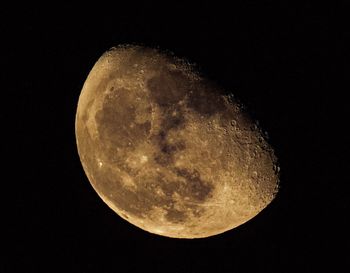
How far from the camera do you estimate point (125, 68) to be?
2590 mm

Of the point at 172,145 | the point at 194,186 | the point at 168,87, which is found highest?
the point at 168,87

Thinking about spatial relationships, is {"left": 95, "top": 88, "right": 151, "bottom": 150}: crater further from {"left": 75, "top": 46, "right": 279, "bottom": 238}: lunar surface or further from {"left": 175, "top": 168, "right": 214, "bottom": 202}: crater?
{"left": 175, "top": 168, "right": 214, "bottom": 202}: crater

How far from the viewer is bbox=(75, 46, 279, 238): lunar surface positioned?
7.80 feet

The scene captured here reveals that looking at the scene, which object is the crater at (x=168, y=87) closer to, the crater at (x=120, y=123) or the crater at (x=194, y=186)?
the crater at (x=120, y=123)

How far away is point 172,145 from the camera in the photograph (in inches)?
94.3

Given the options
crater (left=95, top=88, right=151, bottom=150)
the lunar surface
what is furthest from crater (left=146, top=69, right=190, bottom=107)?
crater (left=95, top=88, right=151, bottom=150)

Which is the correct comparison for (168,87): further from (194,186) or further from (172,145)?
(194,186)

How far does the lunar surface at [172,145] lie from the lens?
2.38m

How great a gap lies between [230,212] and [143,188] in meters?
0.72

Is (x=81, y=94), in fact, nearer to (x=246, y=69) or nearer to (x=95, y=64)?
(x=95, y=64)

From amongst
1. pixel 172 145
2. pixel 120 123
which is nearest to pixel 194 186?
pixel 172 145

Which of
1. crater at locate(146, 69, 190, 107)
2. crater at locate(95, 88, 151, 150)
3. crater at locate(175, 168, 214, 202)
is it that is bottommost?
crater at locate(175, 168, 214, 202)

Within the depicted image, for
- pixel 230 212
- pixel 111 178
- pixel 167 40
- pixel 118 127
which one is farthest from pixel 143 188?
pixel 167 40

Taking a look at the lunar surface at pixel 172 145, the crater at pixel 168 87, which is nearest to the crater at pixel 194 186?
the lunar surface at pixel 172 145
